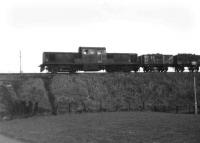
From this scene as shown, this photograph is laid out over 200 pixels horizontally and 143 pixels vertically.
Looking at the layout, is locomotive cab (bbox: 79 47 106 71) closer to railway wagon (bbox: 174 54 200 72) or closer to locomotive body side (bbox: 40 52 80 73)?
locomotive body side (bbox: 40 52 80 73)

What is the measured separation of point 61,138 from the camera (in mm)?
18281

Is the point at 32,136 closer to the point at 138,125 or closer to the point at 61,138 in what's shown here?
the point at 61,138

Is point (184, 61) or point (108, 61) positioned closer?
point (108, 61)

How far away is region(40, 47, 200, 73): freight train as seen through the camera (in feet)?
140

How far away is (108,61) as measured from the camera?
146 feet

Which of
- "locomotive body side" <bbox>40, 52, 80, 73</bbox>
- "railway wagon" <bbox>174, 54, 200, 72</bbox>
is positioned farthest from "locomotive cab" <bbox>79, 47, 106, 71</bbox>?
"railway wagon" <bbox>174, 54, 200, 72</bbox>

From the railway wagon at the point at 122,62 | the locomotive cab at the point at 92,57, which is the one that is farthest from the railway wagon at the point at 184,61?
the locomotive cab at the point at 92,57

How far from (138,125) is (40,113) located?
16887 mm

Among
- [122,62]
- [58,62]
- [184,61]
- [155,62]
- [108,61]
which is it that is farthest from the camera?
[184,61]

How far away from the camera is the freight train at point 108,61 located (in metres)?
42.8

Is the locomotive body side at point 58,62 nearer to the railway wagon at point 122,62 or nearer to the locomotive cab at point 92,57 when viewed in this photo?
the locomotive cab at point 92,57

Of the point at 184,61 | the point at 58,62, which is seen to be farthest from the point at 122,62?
the point at 184,61

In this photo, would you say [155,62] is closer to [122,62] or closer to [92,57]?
[122,62]

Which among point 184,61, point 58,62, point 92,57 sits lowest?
point 58,62
